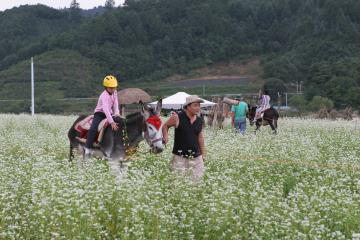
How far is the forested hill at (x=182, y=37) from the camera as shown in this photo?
331 ft

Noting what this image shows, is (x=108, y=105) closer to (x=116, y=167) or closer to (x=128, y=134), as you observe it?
(x=128, y=134)

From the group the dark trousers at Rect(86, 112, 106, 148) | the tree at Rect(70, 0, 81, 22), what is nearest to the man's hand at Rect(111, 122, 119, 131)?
the dark trousers at Rect(86, 112, 106, 148)

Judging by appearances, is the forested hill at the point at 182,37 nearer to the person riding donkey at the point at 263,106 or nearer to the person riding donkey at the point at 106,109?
the person riding donkey at the point at 263,106

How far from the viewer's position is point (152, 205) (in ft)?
27.1

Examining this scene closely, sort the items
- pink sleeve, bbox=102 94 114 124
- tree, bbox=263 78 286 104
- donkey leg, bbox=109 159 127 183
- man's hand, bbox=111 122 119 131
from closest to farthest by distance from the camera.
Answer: donkey leg, bbox=109 159 127 183, man's hand, bbox=111 122 119 131, pink sleeve, bbox=102 94 114 124, tree, bbox=263 78 286 104

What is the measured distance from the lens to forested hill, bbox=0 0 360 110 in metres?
101

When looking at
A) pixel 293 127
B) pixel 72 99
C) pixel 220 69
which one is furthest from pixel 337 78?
pixel 220 69

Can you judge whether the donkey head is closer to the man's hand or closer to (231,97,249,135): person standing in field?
the man's hand

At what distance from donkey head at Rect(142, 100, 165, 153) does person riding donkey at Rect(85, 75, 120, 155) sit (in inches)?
20.8

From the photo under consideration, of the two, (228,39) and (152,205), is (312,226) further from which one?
(228,39)

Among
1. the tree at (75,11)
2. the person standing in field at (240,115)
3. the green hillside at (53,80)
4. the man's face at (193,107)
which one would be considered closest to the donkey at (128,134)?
the man's face at (193,107)

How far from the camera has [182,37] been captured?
404ft

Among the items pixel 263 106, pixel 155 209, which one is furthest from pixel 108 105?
pixel 263 106

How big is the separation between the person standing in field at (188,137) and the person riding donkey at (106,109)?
3.79 ft
